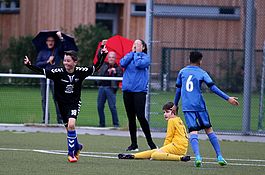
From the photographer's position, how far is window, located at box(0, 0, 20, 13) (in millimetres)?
42781

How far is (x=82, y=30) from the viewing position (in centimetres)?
3888

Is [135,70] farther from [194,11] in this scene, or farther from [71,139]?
[194,11]

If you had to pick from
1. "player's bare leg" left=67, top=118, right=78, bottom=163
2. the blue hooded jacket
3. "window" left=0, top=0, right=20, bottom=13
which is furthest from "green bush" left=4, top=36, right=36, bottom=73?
"player's bare leg" left=67, top=118, right=78, bottom=163

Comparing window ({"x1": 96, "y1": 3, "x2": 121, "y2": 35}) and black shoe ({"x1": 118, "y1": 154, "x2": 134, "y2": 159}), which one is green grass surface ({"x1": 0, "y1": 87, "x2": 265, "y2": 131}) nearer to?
black shoe ({"x1": 118, "y1": 154, "x2": 134, "y2": 159})

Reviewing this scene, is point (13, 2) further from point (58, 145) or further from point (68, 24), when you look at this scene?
point (58, 145)

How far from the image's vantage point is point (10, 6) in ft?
143

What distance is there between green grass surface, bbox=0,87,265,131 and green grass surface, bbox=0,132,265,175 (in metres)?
2.45

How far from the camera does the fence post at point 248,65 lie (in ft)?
63.8

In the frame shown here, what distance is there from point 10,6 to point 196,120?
3158 centimetres

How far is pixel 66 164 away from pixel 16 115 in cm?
879

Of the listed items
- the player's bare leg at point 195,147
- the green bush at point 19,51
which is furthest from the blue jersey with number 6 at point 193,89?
the green bush at point 19,51

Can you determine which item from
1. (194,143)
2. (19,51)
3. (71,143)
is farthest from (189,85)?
(19,51)

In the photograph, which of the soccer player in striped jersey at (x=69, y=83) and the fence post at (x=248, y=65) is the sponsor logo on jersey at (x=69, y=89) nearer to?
the soccer player in striped jersey at (x=69, y=83)

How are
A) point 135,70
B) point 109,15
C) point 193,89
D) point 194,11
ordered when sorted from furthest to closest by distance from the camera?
point 109,15 → point 194,11 → point 135,70 → point 193,89
